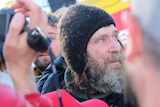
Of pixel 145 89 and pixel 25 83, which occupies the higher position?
pixel 145 89

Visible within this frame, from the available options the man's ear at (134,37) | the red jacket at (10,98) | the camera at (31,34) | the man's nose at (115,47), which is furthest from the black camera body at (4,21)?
the man's nose at (115,47)

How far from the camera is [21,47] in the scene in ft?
4.27

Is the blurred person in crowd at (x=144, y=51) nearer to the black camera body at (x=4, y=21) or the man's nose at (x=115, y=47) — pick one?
the black camera body at (x=4, y=21)


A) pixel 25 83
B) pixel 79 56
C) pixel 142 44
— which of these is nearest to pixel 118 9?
pixel 79 56

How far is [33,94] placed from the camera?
1306 millimetres

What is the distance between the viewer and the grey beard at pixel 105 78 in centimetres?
221

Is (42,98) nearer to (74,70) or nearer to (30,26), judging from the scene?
A: (30,26)

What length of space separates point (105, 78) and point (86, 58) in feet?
0.50

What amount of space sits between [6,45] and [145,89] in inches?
22.8

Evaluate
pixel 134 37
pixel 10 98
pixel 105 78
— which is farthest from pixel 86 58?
pixel 134 37

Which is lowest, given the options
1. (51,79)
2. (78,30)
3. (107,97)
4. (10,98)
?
(107,97)

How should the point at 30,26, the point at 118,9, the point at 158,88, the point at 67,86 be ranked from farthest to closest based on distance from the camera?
the point at 118,9 → the point at 67,86 → the point at 30,26 → the point at 158,88

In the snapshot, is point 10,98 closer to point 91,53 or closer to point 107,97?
point 107,97

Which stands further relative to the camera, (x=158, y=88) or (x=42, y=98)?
(x=42, y=98)
